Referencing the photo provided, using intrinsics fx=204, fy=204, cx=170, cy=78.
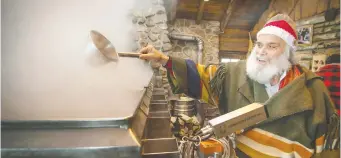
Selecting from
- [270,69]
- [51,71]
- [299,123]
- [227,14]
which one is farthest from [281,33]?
[227,14]

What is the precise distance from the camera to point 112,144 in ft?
1.80

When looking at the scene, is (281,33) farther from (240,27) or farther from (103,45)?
(240,27)

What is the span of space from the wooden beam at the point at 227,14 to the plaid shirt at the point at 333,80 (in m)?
3.12

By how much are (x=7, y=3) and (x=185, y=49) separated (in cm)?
531

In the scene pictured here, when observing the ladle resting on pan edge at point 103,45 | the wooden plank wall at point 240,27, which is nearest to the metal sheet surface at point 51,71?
the ladle resting on pan edge at point 103,45

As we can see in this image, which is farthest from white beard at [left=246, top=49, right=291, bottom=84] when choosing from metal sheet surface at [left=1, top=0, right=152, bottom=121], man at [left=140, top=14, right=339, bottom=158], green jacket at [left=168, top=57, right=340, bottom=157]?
metal sheet surface at [left=1, top=0, right=152, bottom=121]

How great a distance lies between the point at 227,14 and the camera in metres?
5.73

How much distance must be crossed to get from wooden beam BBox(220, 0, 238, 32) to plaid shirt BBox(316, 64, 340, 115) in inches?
123

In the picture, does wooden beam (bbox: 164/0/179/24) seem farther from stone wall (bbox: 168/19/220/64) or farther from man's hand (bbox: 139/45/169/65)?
man's hand (bbox: 139/45/169/65)

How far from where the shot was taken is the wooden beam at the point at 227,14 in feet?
18.0

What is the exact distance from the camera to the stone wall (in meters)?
5.93

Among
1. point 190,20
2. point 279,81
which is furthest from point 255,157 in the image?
point 190,20

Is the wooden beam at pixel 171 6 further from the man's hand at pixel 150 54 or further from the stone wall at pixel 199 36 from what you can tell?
the man's hand at pixel 150 54

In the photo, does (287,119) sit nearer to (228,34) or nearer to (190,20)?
(190,20)
